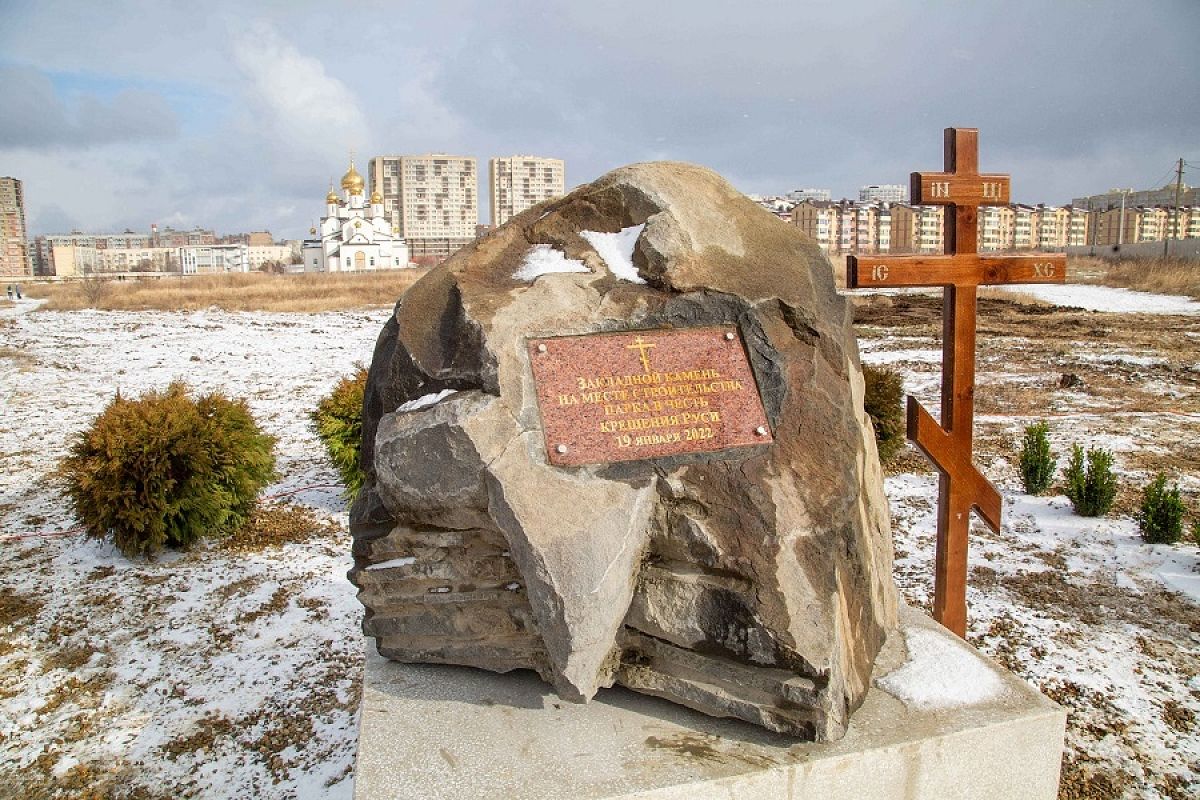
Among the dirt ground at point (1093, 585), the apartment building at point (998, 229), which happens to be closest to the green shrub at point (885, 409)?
the dirt ground at point (1093, 585)

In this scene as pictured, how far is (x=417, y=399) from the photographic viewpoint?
272cm

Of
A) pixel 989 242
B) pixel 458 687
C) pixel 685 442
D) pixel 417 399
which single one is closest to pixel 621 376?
pixel 685 442

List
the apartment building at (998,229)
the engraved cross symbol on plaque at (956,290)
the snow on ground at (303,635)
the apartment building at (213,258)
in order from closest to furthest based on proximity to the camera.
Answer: the snow on ground at (303,635) < the engraved cross symbol on plaque at (956,290) < the apartment building at (998,229) < the apartment building at (213,258)

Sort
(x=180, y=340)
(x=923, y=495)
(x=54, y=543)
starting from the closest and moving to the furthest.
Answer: (x=54, y=543) → (x=923, y=495) → (x=180, y=340)

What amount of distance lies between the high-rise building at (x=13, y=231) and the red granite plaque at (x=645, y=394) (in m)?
90.2

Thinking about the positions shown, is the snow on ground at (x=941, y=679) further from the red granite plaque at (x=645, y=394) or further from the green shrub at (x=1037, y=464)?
the green shrub at (x=1037, y=464)

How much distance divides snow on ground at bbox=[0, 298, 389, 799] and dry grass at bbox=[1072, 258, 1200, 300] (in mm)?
23716

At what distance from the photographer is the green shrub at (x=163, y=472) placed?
519 cm

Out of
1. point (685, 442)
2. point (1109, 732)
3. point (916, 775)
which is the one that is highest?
point (685, 442)

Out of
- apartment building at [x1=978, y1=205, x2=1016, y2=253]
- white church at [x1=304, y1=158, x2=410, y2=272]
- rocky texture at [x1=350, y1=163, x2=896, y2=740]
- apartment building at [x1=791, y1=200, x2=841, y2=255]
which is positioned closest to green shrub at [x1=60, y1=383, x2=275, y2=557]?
rocky texture at [x1=350, y1=163, x2=896, y2=740]

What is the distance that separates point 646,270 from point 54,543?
5.21m

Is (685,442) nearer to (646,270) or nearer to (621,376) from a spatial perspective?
(621,376)

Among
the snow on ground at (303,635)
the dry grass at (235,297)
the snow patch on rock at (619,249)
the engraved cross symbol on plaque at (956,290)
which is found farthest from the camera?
the dry grass at (235,297)

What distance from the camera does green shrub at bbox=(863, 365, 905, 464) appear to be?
6.75 metres
